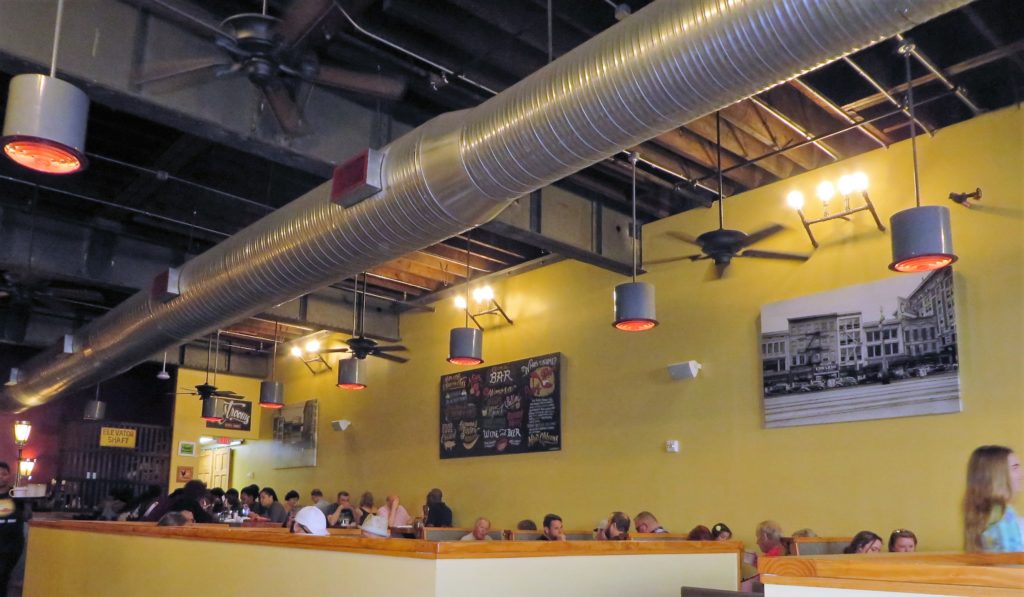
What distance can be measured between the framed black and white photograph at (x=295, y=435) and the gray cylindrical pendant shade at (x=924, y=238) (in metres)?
9.94

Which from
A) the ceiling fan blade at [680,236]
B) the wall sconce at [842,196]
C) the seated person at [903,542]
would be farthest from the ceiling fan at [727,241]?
the seated person at [903,542]

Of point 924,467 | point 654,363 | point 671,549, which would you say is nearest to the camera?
point 671,549

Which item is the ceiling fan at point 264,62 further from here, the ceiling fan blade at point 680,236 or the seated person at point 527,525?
the seated person at point 527,525

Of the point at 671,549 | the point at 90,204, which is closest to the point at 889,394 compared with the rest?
the point at 671,549

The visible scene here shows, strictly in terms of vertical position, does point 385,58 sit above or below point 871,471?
above

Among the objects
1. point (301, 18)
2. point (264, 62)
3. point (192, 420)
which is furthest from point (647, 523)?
point (192, 420)

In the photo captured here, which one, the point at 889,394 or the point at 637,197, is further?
the point at 637,197

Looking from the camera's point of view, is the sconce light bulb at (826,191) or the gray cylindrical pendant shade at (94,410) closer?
the sconce light bulb at (826,191)

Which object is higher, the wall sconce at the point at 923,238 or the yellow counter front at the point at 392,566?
the wall sconce at the point at 923,238

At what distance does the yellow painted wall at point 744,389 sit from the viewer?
575 cm

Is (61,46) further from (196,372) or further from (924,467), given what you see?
(196,372)

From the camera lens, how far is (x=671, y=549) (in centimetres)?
419

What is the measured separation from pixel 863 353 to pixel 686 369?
157 centimetres

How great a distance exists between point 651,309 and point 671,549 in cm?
256
